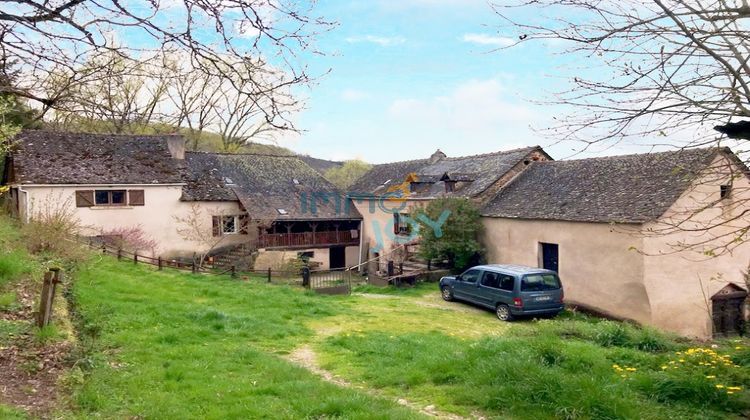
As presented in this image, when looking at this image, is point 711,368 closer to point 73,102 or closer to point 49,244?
point 73,102

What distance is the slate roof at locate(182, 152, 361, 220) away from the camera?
29766 mm

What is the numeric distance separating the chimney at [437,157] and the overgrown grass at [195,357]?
773 inches

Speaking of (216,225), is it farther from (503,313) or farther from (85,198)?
(503,313)

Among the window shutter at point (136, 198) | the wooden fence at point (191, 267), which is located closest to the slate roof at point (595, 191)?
the wooden fence at point (191, 267)

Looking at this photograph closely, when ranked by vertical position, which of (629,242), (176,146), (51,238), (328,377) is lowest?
(328,377)

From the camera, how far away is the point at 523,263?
74.7 feet

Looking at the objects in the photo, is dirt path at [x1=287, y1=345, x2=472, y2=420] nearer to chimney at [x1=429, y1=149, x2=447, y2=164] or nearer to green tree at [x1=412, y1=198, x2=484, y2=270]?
green tree at [x1=412, y1=198, x2=484, y2=270]

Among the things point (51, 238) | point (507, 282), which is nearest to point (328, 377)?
point (507, 282)

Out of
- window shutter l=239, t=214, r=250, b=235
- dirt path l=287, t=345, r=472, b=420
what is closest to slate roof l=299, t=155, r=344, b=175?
window shutter l=239, t=214, r=250, b=235

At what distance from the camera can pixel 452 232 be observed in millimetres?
24594

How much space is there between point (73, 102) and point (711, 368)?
8.82 m

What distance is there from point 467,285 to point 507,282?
2335mm

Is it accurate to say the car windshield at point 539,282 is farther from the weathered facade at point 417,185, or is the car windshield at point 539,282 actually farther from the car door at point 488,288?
the weathered facade at point 417,185

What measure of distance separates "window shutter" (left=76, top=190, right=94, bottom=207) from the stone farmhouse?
0.05 metres
